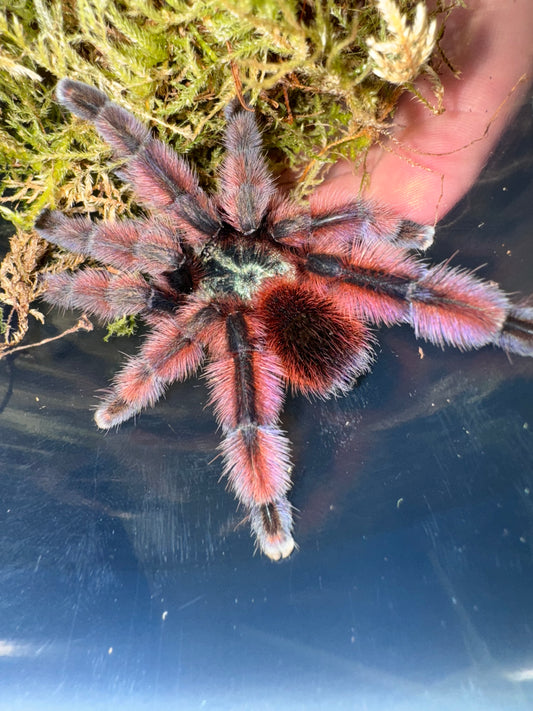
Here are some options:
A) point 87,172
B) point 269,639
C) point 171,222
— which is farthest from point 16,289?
point 269,639

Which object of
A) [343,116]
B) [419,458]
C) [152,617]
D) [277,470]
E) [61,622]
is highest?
[343,116]

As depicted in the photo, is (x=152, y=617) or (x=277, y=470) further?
(x=277, y=470)

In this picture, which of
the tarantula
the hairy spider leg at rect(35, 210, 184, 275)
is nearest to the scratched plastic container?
the tarantula

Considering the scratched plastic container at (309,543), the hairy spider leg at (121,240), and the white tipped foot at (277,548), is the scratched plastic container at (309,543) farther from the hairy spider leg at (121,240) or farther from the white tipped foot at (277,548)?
the hairy spider leg at (121,240)

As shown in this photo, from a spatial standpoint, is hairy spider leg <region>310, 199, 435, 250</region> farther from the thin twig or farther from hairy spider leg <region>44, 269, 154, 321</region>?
the thin twig

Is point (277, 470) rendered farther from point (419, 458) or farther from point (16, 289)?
point (16, 289)

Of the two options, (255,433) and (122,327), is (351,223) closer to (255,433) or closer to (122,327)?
(255,433)

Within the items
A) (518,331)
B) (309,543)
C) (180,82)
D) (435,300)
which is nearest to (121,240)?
(180,82)
